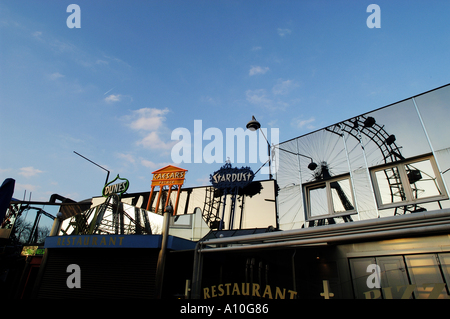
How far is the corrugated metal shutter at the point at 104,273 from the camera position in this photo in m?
10.2

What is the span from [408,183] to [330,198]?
120 inches

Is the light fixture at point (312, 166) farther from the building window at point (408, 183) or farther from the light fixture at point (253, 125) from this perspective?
the light fixture at point (253, 125)

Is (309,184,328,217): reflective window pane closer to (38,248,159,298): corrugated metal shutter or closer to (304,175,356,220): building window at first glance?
(304,175,356,220): building window

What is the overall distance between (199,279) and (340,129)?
9.52m

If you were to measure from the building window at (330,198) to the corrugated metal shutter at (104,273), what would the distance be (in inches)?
296

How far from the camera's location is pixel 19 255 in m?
21.0

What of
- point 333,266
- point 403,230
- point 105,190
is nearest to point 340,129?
point 333,266

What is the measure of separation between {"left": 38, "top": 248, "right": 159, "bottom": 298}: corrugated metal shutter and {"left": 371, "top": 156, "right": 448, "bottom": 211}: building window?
9786mm

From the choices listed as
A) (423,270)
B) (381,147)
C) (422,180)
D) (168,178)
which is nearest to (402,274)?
(423,270)

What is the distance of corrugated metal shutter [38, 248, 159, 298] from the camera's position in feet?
33.6

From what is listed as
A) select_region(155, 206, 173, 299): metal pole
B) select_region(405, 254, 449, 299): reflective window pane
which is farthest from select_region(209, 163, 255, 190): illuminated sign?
select_region(405, 254, 449, 299): reflective window pane

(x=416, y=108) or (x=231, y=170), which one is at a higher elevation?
(x=231, y=170)

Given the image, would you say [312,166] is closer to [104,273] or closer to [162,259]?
[162,259]
